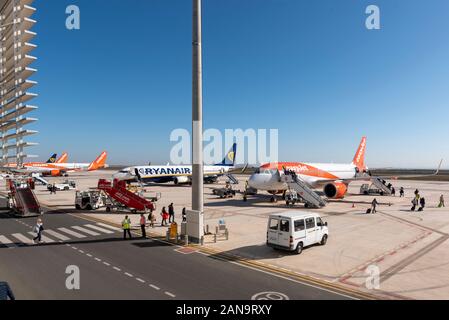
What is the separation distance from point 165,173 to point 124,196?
3866cm

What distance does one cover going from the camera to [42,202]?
45.2m

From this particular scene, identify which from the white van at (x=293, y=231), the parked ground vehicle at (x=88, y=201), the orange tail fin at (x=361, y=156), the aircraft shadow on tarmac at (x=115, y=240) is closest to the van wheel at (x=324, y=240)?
the white van at (x=293, y=231)

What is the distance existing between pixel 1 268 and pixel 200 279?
10605 mm

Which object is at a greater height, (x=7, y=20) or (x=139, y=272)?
(x=7, y=20)

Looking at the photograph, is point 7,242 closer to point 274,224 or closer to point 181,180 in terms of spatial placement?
point 274,224

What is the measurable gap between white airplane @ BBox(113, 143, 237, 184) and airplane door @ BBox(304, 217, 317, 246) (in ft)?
182

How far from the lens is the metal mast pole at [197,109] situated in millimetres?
22281

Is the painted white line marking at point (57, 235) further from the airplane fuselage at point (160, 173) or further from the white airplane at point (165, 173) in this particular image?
the airplane fuselage at point (160, 173)

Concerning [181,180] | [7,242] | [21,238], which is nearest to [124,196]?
[21,238]

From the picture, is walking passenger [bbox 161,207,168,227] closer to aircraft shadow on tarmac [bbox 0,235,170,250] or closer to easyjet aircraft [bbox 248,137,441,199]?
aircraft shadow on tarmac [bbox 0,235,170,250]

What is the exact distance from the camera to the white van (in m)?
18.3

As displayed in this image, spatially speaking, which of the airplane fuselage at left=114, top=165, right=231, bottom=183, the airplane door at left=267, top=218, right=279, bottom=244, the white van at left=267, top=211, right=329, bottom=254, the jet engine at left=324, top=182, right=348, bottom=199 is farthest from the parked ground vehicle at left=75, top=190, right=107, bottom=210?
the airplane fuselage at left=114, top=165, right=231, bottom=183

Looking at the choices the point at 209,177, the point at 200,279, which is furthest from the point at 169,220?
the point at 209,177
